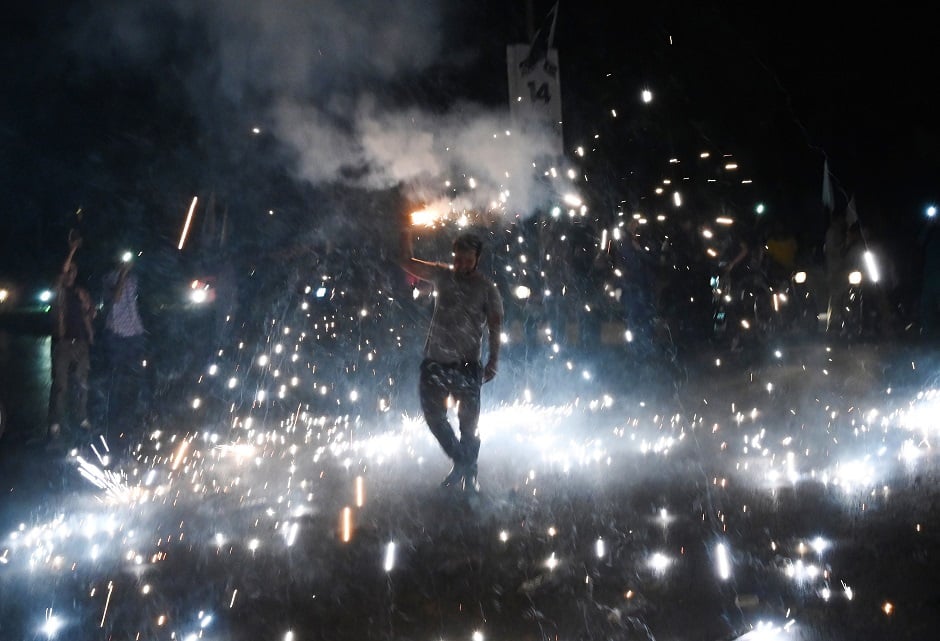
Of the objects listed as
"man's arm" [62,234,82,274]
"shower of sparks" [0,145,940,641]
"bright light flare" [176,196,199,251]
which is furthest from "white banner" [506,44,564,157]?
"man's arm" [62,234,82,274]

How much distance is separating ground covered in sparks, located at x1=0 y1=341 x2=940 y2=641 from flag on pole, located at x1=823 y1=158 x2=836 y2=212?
10.1m

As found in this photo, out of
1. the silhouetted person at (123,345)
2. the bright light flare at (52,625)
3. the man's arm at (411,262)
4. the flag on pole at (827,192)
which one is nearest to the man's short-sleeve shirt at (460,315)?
the man's arm at (411,262)

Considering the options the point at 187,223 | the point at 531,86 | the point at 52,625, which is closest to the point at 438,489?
the point at 52,625

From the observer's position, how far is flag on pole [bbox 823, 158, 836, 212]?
1691 centimetres

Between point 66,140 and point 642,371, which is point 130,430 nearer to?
point 66,140

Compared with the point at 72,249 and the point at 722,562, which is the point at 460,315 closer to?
the point at 722,562

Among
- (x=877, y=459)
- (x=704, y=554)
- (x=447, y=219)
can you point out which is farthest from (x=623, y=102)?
(x=704, y=554)

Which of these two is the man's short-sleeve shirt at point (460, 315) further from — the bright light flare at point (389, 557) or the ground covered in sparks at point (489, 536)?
the bright light flare at point (389, 557)

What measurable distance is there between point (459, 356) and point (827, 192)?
49.5 ft

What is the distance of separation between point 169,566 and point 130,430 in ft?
14.2

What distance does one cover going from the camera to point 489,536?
4227mm

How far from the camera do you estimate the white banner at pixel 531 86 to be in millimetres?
12703

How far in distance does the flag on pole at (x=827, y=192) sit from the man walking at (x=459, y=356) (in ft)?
45.3

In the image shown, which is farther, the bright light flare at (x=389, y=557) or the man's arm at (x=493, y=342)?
the man's arm at (x=493, y=342)
